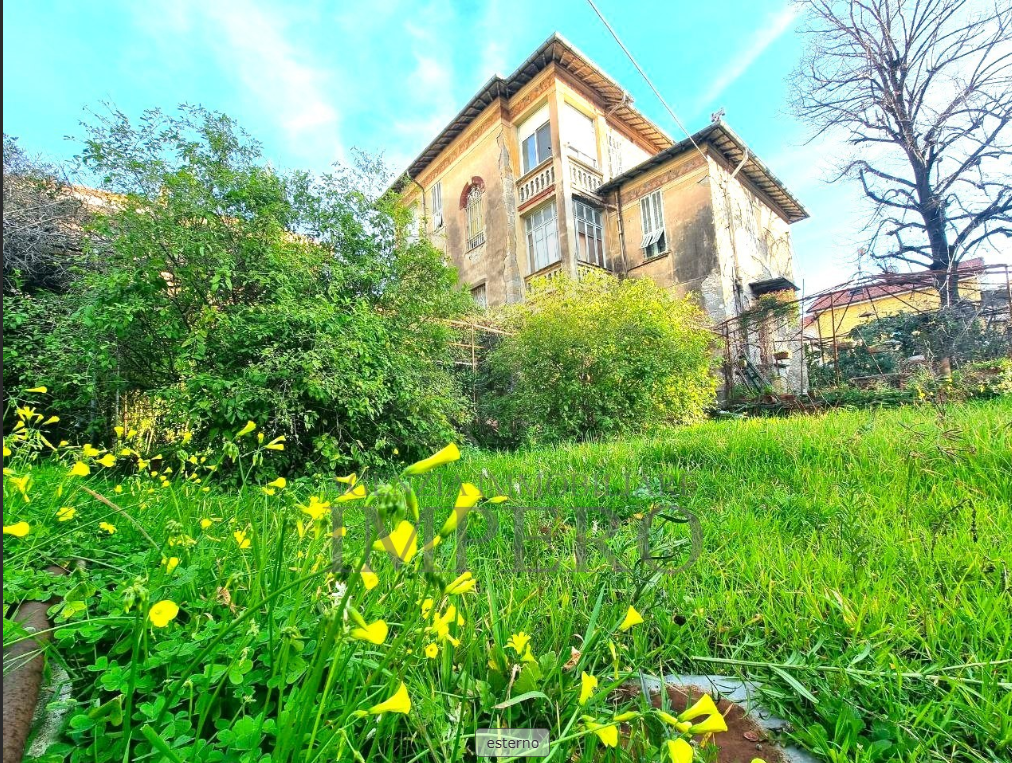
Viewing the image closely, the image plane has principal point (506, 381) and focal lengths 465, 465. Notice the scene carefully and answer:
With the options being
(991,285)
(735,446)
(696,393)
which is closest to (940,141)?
(991,285)

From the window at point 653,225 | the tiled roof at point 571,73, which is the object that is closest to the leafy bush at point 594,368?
the window at point 653,225

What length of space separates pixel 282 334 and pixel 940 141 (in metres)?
12.8

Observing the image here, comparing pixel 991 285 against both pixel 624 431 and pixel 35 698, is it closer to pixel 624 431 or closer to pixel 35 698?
pixel 624 431

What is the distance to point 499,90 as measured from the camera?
11.3 metres

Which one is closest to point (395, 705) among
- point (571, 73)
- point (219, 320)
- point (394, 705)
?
point (394, 705)

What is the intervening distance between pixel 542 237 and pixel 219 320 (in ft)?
28.6

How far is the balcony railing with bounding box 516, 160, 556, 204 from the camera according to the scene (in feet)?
35.7

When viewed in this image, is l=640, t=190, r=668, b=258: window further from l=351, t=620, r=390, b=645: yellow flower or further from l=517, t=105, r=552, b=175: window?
l=351, t=620, r=390, b=645: yellow flower

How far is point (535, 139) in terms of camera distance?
37.3 ft

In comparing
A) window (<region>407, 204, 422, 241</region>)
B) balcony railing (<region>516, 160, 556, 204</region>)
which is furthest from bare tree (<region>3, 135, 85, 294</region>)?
balcony railing (<region>516, 160, 556, 204</region>)

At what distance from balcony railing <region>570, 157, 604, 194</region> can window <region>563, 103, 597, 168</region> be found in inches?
7.0

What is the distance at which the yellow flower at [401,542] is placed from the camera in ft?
2.12

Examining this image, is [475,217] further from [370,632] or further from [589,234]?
[370,632]

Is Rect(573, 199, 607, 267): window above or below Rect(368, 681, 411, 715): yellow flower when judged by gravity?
above
